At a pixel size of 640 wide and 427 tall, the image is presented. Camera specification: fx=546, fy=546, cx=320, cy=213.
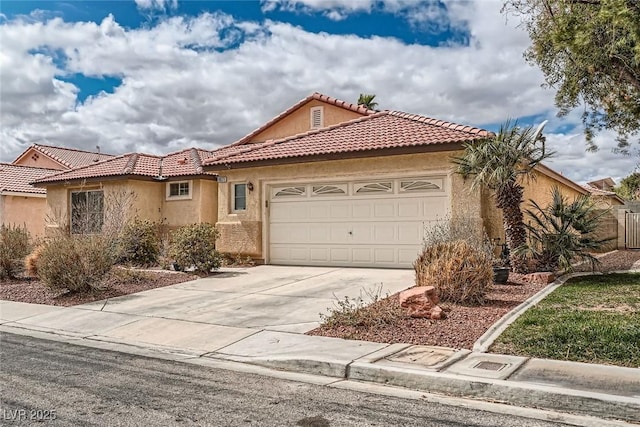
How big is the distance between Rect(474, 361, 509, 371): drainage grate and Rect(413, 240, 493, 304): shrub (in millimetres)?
3320

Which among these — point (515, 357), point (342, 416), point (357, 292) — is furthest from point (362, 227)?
point (342, 416)

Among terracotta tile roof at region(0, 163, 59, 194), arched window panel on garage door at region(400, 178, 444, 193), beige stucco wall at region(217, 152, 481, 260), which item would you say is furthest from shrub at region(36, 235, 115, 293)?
terracotta tile roof at region(0, 163, 59, 194)

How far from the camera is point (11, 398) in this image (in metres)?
5.51

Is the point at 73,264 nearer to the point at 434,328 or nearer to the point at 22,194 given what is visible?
the point at 434,328

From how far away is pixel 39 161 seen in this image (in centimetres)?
3478

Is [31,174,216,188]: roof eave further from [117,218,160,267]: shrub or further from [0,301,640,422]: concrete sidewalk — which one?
[0,301,640,422]: concrete sidewalk

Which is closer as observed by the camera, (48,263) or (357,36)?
(48,263)

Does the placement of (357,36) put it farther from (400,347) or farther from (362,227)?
(400,347)

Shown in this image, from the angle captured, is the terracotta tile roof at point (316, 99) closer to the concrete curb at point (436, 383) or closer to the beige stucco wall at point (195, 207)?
the beige stucco wall at point (195, 207)

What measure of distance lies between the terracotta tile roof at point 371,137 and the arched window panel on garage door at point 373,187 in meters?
1.09

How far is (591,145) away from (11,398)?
556 inches

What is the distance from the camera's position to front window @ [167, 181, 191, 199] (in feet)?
67.9

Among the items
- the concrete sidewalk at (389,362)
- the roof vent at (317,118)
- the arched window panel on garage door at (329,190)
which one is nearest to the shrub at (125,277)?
the concrete sidewalk at (389,362)

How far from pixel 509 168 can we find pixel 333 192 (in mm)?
5433
